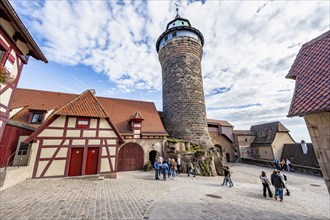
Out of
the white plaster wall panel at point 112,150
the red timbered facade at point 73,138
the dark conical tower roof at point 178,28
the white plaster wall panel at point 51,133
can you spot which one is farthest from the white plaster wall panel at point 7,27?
the dark conical tower roof at point 178,28

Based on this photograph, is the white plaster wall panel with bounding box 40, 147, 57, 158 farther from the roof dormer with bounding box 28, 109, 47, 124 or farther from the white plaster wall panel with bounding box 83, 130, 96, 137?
the roof dormer with bounding box 28, 109, 47, 124

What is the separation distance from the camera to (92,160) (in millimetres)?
9016

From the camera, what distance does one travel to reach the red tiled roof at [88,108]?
31.5 feet

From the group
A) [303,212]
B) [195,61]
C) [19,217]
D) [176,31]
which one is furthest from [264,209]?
[176,31]

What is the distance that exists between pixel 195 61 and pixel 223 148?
1551 centimetres

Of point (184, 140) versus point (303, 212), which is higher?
point (184, 140)

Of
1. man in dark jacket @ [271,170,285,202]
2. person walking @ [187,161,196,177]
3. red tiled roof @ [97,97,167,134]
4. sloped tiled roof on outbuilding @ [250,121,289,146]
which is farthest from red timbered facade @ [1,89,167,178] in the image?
sloped tiled roof on outbuilding @ [250,121,289,146]

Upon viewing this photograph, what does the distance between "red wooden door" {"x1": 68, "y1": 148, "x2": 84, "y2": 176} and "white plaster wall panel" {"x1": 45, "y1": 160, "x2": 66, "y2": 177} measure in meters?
0.39

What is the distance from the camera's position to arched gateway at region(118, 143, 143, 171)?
12.2 meters

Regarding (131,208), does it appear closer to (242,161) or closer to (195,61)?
(195,61)

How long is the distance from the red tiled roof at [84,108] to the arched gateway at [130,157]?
14.2 ft

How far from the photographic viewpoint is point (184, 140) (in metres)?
14.7

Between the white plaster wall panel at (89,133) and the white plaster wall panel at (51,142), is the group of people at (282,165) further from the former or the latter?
the white plaster wall panel at (51,142)

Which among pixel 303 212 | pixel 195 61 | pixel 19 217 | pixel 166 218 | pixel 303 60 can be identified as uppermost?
pixel 195 61
